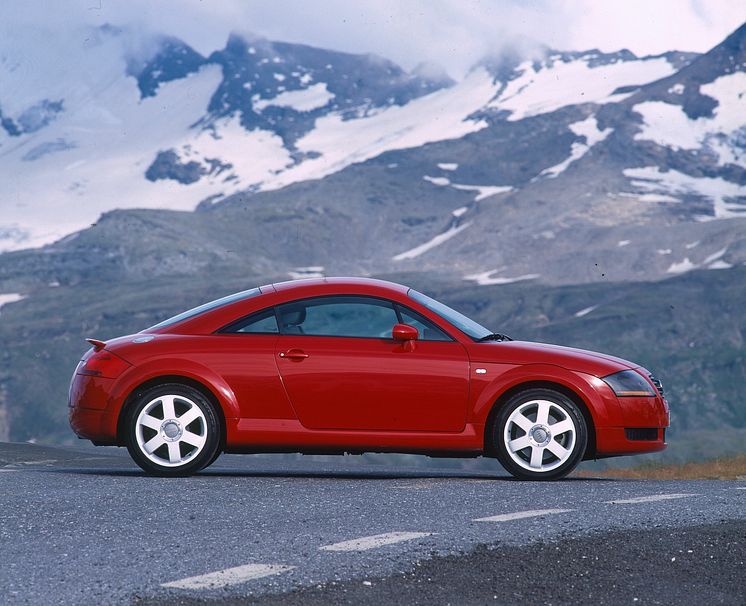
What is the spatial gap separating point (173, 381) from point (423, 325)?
1876 mm

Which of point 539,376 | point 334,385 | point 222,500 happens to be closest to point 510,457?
point 539,376

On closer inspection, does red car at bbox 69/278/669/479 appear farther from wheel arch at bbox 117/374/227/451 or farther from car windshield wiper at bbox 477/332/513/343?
car windshield wiper at bbox 477/332/513/343

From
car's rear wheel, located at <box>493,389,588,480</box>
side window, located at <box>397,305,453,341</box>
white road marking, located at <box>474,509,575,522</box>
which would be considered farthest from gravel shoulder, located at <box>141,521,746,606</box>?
side window, located at <box>397,305,453,341</box>

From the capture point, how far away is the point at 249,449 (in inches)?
376

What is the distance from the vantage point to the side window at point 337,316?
376 inches

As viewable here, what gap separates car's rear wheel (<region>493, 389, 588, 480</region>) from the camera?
30.5 feet

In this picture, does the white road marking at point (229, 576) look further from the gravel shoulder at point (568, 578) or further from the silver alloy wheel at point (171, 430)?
the silver alloy wheel at point (171, 430)

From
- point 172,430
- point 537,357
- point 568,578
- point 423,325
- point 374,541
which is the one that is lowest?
point 568,578


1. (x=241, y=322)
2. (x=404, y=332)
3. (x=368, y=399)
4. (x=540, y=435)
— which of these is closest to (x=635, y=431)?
(x=540, y=435)

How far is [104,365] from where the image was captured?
959 cm

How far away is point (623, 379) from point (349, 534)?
357 cm

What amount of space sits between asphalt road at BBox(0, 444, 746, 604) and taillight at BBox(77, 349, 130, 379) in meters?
0.89

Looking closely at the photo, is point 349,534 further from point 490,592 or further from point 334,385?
point 334,385

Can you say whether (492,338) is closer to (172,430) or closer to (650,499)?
(650,499)
